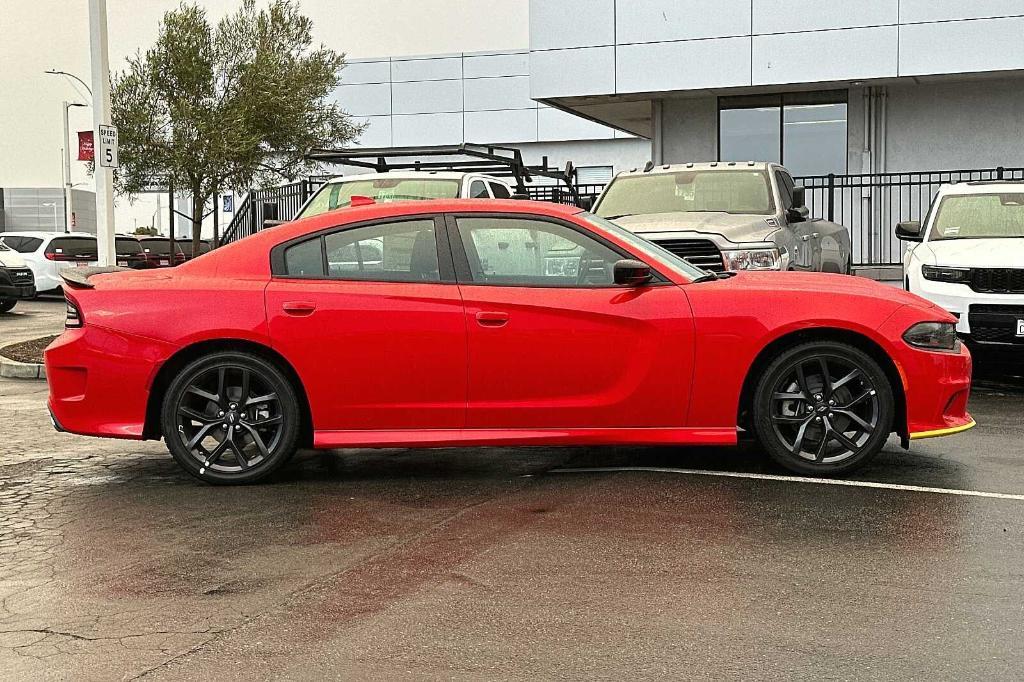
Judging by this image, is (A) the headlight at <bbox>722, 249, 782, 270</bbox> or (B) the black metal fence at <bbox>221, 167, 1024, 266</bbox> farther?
(B) the black metal fence at <bbox>221, 167, 1024, 266</bbox>

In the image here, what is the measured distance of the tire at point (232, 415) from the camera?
278 inches

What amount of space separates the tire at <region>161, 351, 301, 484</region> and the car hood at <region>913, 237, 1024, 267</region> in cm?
673

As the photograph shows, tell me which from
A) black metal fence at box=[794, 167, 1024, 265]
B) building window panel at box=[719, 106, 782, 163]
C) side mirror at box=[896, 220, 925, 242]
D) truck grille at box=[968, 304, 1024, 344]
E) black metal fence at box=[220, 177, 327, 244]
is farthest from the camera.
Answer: building window panel at box=[719, 106, 782, 163]

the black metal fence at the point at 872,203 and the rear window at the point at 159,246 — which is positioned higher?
the black metal fence at the point at 872,203

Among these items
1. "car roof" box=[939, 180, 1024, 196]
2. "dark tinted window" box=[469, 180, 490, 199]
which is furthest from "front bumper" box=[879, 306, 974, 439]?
"dark tinted window" box=[469, 180, 490, 199]

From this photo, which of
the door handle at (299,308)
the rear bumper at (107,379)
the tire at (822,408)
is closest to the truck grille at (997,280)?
the tire at (822,408)

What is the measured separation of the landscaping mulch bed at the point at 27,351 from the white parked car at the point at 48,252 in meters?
13.7

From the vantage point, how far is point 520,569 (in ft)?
17.2

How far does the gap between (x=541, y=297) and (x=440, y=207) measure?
821mm

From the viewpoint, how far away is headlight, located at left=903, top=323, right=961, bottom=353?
7.07m

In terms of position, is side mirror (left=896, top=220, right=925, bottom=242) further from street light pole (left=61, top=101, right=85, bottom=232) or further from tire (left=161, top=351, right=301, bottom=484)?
street light pole (left=61, top=101, right=85, bottom=232)

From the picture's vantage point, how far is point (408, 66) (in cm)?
5759

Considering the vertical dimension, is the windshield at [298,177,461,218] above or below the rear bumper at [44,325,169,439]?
above

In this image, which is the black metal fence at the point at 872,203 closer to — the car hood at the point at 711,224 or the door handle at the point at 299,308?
the car hood at the point at 711,224
